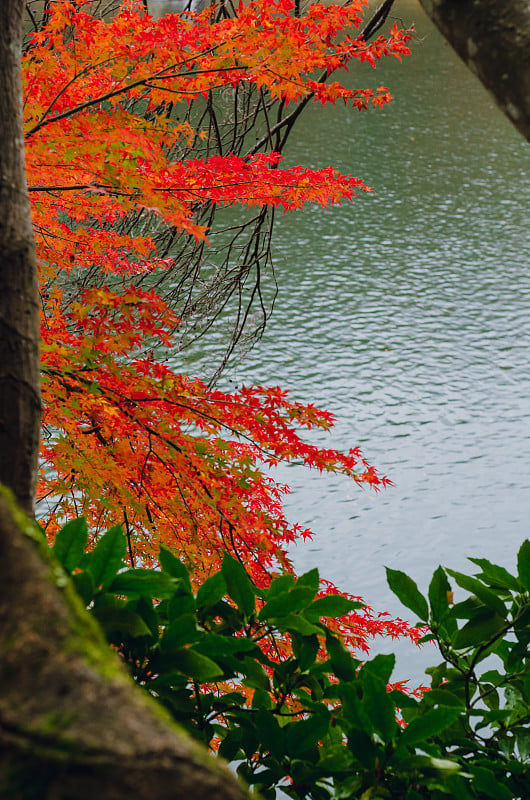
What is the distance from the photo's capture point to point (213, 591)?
0.92 m

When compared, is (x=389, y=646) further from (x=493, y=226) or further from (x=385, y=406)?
(x=493, y=226)

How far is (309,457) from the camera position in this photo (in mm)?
1897

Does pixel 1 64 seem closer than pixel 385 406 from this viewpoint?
Yes

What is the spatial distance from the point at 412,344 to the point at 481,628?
247 inches

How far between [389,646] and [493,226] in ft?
23.8

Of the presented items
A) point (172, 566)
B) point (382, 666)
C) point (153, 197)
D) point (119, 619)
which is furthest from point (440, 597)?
point (153, 197)

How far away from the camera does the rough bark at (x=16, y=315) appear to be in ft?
2.10

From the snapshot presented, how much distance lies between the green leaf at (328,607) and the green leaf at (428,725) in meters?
0.20

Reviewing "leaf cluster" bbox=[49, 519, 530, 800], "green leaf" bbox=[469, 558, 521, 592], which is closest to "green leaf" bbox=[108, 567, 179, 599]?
"leaf cluster" bbox=[49, 519, 530, 800]

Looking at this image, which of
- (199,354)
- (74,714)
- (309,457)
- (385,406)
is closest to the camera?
(74,714)

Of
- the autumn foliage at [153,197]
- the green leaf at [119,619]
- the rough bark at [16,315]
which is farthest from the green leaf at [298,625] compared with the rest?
Answer: the autumn foliage at [153,197]

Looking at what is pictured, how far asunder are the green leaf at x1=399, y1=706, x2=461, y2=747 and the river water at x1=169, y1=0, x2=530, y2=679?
8.68 feet

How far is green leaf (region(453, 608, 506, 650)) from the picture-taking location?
97cm

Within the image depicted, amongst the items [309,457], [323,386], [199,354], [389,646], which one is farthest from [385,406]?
[309,457]
